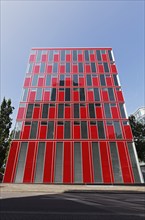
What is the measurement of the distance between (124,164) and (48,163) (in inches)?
396

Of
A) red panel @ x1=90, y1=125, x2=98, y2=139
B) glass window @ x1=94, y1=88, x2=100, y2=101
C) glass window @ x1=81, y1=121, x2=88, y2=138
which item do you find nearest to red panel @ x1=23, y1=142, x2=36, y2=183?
glass window @ x1=81, y1=121, x2=88, y2=138

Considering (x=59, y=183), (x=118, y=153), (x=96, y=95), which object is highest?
(x=96, y=95)

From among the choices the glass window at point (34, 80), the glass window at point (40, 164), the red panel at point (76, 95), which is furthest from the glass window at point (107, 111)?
the glass window at point (34, 80)

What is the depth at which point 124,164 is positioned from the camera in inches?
731

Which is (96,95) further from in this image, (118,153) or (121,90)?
(118,153)

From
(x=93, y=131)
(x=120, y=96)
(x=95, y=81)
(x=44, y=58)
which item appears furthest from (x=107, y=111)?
(x=44, y=58)

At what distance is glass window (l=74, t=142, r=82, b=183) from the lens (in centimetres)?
1797

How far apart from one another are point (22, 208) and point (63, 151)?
12.3m

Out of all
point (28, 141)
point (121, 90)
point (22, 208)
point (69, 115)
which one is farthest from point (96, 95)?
point (22, 208)

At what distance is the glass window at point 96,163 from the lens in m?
17.8

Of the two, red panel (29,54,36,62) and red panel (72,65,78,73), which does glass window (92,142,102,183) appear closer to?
red panel (72,65,78,73)

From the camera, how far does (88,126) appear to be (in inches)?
872

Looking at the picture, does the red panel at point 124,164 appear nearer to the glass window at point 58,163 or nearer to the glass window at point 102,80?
the glass window at point 58,163

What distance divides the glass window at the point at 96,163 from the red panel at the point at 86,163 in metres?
0.78
